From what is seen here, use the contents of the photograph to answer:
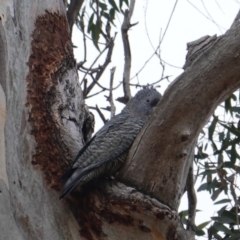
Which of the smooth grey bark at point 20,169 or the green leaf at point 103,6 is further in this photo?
the green leaf at point 103,6

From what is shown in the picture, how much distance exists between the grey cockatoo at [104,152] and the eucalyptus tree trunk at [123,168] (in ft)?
0.14

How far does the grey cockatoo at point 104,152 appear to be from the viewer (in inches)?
62.8

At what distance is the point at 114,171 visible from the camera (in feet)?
5.48

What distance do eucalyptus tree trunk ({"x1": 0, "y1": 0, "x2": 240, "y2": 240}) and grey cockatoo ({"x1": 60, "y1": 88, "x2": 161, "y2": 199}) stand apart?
44 millimetres

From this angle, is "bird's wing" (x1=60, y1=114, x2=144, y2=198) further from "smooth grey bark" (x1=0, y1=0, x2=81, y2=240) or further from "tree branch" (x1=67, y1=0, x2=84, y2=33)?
"tree branch" (x1=67, y1=0, x2=84, y2=33)

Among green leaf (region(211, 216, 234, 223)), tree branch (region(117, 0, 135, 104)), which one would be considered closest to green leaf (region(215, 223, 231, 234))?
green leaf (region(211, 216, 234, 223))

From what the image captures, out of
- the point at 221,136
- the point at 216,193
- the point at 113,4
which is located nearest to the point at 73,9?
the point at 113,4

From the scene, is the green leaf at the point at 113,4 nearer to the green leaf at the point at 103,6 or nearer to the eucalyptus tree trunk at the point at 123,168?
the green leaf at the point at 103,6

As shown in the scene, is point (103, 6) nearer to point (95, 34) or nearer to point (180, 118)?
point (95, 34)

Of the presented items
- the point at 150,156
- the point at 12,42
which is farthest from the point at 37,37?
the point at 150,156

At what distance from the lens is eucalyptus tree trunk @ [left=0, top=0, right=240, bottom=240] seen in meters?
1.54

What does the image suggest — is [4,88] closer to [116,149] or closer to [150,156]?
[116,149]

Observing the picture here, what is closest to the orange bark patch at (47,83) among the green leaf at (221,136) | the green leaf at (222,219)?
the green leaf at (222,219)

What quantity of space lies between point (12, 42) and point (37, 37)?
0.27 ft
